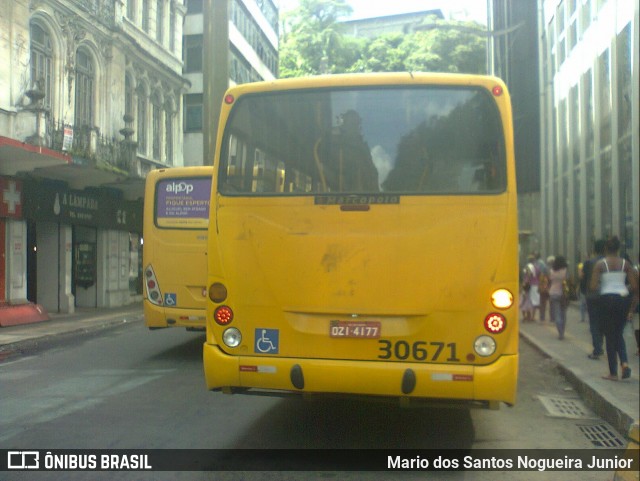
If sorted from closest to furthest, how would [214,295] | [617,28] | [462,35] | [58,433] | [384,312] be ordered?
1. [384,312]
2. [214,295]
3. [58,433]
4. [617,28]
5. [462,35]

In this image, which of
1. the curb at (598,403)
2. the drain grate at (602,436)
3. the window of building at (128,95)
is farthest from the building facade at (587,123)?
the window of building at (128,95)

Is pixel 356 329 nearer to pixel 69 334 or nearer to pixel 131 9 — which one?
pixel 69 334

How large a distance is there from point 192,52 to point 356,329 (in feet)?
104

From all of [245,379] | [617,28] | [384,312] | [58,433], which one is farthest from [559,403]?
[617,28]

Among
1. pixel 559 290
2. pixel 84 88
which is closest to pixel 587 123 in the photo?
pixel 559 290

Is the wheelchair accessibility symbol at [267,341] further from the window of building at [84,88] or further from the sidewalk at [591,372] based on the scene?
the window of building at [84,88]

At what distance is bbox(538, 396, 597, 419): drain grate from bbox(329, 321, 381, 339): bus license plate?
3.25 m

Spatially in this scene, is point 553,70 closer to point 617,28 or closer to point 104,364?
point 617,28

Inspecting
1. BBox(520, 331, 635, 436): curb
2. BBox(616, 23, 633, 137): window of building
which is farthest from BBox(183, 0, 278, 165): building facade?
BBox(520, 331, 635, 436): curb

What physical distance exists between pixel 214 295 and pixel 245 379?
745 mm

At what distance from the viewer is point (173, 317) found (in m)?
10.8

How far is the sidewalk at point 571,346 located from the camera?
23.5 ft

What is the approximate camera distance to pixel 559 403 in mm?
8102

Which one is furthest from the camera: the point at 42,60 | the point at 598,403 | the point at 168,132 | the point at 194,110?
the point at 194,110
